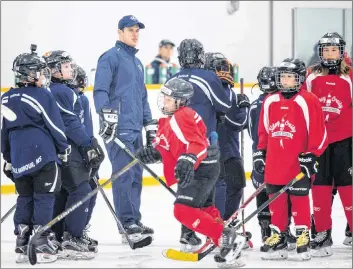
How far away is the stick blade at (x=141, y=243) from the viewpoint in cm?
549

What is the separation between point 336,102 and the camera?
5504 mm

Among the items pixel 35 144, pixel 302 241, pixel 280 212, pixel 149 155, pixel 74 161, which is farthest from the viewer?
pixel 74 161

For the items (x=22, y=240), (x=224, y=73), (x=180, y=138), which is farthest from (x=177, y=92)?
(x=22, y=240)

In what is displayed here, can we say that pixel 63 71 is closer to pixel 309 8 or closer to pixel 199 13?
pixel 199 13

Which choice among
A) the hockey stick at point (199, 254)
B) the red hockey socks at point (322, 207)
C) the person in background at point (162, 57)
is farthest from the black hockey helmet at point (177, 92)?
the person in background at point (162, 57)

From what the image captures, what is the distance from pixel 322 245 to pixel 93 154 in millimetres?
1325

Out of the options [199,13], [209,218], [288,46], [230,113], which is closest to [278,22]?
[288,46]

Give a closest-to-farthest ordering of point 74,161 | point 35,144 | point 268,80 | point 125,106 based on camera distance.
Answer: point 35,144 → point 74,161 → point 268,80 → point 125,106

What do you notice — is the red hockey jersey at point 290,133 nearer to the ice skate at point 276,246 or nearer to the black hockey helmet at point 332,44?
the ice skate at point 276,246

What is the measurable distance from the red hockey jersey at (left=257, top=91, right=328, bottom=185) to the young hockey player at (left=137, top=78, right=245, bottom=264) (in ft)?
1.32

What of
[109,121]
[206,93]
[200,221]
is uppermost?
[206,93]

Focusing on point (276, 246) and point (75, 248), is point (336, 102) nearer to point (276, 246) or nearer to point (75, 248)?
point (276, 246)

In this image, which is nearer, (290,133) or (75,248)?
(290,133)

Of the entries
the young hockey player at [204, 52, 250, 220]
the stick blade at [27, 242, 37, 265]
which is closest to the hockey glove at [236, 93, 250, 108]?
the young hockey player at [204, 52, 250, 220]
